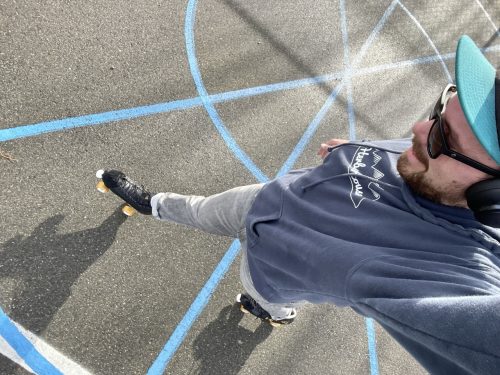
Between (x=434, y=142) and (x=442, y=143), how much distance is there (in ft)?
0.14

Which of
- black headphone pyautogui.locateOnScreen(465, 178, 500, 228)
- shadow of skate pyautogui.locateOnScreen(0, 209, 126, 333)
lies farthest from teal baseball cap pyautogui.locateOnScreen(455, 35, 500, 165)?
shadow of skate pyautogui.locateOnScreen(0, 209, 126, 333)

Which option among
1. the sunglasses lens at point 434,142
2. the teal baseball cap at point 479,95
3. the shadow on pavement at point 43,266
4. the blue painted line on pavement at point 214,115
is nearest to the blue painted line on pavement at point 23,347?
the shadow on pavement at point 43,266

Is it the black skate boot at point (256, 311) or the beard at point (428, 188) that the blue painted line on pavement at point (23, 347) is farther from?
the beard at point (428, 188)

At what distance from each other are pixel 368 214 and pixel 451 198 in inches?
14.3

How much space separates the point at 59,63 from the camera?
3127 mm

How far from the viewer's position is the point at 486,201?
4.99ft

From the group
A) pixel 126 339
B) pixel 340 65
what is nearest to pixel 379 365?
pixel 126 339

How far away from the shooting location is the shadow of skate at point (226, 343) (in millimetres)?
2992

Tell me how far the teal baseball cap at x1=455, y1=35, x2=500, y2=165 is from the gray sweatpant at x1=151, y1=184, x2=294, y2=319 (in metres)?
1.22

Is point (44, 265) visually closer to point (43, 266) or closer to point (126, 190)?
point (43, 266)

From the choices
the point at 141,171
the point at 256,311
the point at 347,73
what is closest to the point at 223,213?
the point at 256,311

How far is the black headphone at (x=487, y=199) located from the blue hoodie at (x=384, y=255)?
9 centimetres

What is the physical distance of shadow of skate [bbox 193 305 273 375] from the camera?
2992 mm

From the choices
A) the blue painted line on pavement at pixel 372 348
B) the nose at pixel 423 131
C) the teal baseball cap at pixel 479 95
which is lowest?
the blue painted line on pavement at pixel 372 348
